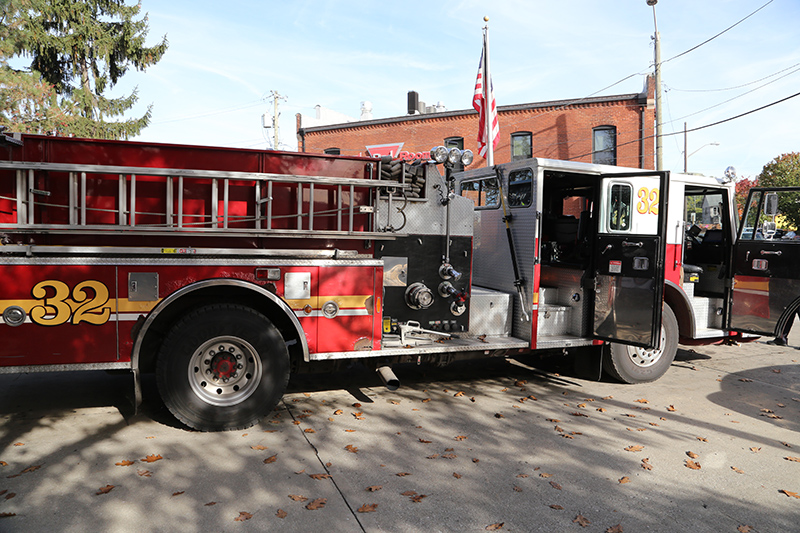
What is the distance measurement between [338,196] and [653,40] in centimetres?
1754

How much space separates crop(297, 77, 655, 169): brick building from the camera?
2312 centimetres

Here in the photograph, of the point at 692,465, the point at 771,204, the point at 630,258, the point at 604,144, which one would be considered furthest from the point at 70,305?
the point at 604,144

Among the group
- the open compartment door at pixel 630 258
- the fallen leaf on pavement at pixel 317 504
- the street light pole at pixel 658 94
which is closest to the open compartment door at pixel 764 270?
the open compartment door at pixel 630 258

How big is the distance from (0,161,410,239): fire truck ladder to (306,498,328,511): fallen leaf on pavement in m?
2.26

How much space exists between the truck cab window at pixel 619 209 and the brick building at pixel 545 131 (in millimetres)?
18128

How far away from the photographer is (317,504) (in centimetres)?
355

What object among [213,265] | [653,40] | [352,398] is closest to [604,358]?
[352,398]

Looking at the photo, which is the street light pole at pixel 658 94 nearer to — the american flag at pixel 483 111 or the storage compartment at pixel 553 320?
the american flag at pixel 483 111

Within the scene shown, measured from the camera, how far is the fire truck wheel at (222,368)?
4.64 meters

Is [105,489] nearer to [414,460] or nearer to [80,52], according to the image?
[414,460]

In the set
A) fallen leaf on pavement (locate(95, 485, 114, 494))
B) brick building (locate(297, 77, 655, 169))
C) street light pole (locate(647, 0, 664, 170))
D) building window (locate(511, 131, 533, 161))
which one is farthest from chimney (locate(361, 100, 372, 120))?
fallen leaf on pavement (locate(95, 485, 114, 494))

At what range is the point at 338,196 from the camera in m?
5.13

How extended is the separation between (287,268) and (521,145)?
22.1 meters

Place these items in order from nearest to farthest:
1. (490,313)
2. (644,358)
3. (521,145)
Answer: (490,313)
(644,358)
(521,145)
